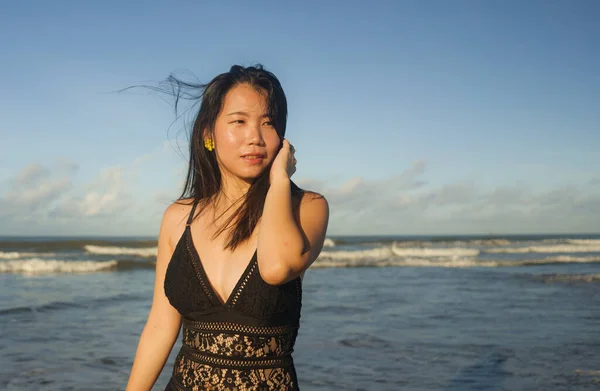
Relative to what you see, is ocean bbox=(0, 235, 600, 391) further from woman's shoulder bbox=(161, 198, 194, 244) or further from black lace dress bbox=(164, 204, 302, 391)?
black lace dress bbox=(164, 204, 302, 391)

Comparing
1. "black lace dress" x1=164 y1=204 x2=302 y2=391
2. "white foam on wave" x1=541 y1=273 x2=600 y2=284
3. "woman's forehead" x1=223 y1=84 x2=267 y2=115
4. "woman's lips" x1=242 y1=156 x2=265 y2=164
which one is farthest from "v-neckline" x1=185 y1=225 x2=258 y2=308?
"white foam on wave" x1=541 y1=273 x2=600 y2=284

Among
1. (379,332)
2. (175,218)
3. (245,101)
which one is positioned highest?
(245,101)

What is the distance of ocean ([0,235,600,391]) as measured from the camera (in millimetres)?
6543

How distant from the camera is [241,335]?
2.04 metres

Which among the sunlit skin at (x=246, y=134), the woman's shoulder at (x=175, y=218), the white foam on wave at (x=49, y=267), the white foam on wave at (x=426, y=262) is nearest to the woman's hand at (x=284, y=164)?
the sunlit skin at (x=246, y=134)

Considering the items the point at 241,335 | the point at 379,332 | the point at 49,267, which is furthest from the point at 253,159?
the point at 49,267

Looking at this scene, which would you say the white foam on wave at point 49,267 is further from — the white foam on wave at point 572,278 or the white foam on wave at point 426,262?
the white foam on wave at point 572,278

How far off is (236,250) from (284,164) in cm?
37

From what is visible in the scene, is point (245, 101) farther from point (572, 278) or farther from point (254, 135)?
point (572, 278)

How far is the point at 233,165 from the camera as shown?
2.22 metres

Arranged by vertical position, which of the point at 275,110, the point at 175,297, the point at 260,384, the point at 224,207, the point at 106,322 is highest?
the point at 275,110

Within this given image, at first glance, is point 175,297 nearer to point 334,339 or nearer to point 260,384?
point 260,384

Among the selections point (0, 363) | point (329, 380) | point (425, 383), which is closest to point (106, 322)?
point (0, 363)

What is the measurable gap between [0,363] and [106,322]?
2.69 metres
